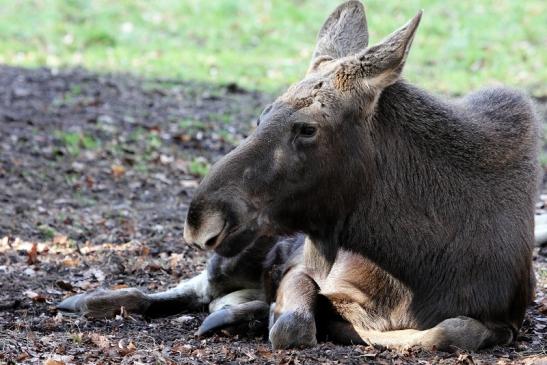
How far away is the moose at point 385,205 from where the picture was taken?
5.36 meters

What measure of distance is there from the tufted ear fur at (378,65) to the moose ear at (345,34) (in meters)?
0.71

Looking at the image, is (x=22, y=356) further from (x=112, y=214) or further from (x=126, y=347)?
(x=112, y=214)

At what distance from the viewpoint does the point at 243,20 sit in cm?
2072

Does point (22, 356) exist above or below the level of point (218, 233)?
below

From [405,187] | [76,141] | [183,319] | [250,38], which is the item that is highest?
[250,38]

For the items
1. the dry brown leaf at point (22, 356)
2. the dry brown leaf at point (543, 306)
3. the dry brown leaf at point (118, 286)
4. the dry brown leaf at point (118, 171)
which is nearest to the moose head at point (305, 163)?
the dry brown leaf at point (22, 356)

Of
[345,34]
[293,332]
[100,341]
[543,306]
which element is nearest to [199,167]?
[345,34]

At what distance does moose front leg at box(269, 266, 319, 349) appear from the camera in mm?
5598

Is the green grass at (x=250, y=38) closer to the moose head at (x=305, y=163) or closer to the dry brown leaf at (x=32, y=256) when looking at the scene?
the dry brown leaf at (x=32, y=256)

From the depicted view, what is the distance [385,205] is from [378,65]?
2.56 feet

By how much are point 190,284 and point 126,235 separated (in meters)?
2.06

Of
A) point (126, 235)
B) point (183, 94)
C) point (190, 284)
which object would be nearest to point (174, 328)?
point (190, 284)

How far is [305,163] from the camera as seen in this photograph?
213 inches

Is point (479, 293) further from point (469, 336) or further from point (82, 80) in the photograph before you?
point (82, 80)
